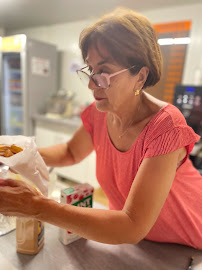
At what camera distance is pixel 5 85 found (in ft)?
12.5

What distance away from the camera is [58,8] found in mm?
2725

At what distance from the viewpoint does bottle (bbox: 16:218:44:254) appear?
0.64 m

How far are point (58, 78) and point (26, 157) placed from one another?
10.8 ft

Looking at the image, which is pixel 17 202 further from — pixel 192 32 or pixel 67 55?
pixel 67 55

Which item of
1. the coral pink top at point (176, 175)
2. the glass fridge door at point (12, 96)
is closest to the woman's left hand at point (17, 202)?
the coral pink top at point (176, 175)

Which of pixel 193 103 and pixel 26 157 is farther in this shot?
pixel 193 103

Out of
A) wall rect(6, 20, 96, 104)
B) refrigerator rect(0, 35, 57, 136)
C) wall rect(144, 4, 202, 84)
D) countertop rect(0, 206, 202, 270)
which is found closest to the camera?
countertop rect(0, 206, 202, 270)

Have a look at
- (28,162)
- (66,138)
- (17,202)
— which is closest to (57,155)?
(28,162)

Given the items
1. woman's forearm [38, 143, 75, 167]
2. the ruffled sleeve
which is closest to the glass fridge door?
woman's forearm [38, 143, 75, 167]

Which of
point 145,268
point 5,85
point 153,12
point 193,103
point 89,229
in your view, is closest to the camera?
point 89,229

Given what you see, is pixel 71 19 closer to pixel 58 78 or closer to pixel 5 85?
pixel 58 78

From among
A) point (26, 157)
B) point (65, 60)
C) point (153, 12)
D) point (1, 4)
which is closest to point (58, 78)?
point (65, 60)

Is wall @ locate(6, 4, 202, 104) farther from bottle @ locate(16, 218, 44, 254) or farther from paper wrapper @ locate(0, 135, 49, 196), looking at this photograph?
bottle @ locate(16, 218, 44, 254)

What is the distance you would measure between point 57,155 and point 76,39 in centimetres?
206
